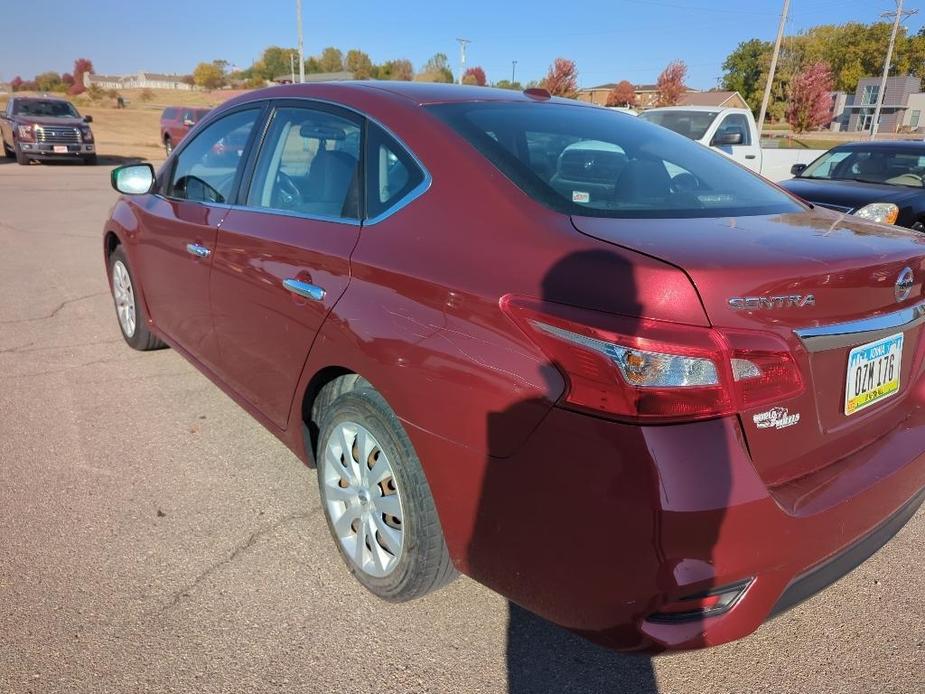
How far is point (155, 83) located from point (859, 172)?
144 metres

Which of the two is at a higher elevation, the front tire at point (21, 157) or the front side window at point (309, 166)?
the front side window at point (309, 166)

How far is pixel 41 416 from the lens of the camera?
3949mm

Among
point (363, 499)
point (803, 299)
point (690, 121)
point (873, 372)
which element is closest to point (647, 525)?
point (803, 299)

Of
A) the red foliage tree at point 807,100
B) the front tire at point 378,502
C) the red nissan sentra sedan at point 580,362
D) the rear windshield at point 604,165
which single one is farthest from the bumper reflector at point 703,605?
the red foliage tree at point 807,100

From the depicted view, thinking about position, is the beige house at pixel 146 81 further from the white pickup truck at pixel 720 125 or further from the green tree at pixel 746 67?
the white pickup truck at pixel 720 125

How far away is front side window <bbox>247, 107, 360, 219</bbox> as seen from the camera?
2650 mm

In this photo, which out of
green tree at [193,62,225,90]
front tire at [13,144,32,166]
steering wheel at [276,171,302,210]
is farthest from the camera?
green tree at [193,62,225,90]

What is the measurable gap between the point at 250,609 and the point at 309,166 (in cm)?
172

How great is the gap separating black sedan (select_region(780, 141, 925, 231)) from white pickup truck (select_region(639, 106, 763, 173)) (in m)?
2.36

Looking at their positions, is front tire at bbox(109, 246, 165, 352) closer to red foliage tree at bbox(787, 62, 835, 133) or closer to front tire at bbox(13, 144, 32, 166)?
front tire at bbox(13, 144, 32, 166)

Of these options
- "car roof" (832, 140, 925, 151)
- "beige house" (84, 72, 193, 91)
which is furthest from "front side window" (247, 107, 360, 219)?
"beige house" (84, 72, 193, 91)

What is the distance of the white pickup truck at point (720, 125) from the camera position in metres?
11.6

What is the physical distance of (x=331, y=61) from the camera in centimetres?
9469

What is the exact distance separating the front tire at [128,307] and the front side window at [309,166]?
75.9 inches
